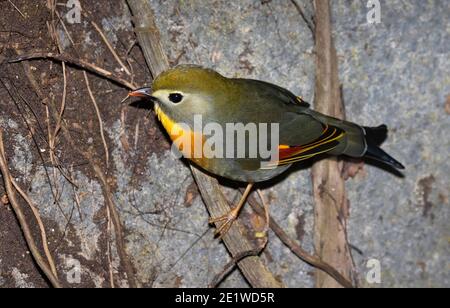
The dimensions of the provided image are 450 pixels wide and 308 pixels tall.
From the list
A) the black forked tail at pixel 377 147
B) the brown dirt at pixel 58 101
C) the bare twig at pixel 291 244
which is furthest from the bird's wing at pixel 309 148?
the brown dirt at pixel 58 101

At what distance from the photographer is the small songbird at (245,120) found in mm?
3732

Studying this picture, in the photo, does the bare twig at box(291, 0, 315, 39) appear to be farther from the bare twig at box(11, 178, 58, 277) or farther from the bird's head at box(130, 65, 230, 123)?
the bare twig at box(11, 178, 58, 277)

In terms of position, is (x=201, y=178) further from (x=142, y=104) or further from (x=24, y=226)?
(x=24, y=226)

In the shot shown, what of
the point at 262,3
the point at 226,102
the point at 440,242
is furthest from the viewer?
the point at 440,242

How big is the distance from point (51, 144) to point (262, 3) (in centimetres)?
202

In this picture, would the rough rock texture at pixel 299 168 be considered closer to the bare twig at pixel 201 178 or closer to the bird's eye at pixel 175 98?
the bare twig at pixel 201 178

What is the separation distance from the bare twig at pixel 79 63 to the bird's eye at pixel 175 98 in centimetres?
58

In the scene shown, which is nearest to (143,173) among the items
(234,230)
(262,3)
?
(234,230)

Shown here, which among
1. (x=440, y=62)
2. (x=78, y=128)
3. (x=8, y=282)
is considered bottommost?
(x=8, y=282)

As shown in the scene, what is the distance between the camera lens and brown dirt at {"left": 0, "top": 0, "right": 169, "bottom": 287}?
3.97m

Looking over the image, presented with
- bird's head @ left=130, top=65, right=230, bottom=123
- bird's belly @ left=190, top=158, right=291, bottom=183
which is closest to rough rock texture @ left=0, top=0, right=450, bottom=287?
bird's belly @ left=190, top=158, right=291, bottom=183

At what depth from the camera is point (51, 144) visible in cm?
403

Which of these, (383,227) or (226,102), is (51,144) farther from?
(383,227)

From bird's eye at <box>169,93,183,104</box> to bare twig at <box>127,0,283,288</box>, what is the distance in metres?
0.47
